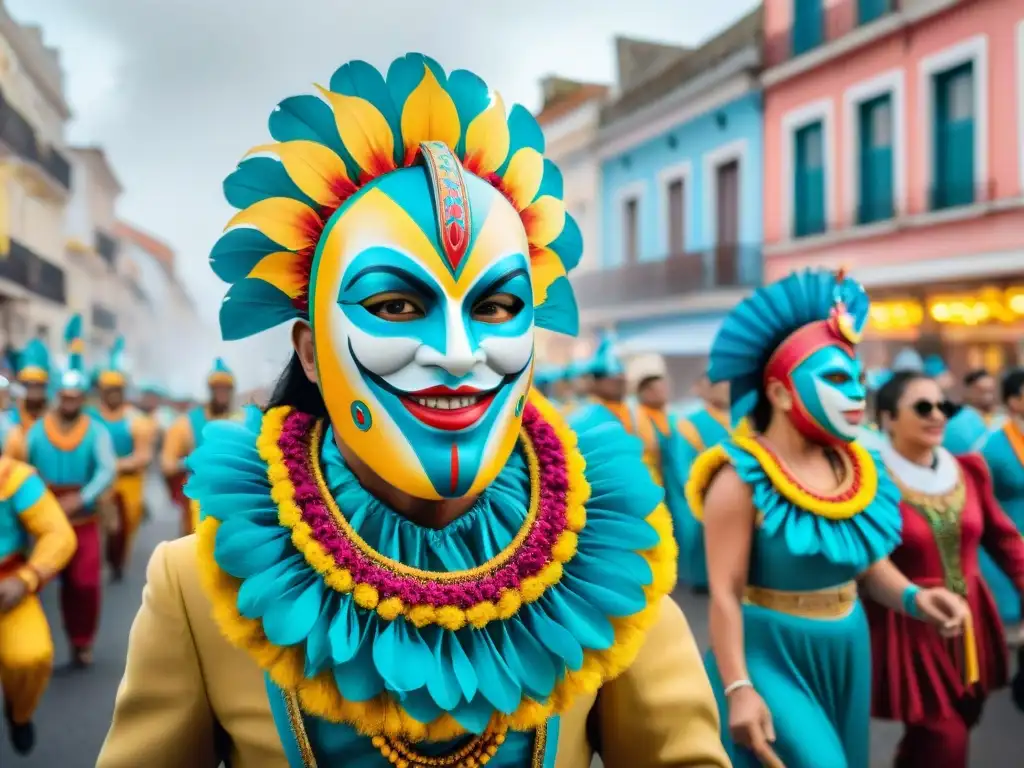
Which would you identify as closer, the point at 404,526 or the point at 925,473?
the point at 404,526

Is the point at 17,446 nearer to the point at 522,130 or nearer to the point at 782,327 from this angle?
the point at 782,327

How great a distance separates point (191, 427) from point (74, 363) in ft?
5.22

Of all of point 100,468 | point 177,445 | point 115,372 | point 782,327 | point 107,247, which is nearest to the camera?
point 782,327

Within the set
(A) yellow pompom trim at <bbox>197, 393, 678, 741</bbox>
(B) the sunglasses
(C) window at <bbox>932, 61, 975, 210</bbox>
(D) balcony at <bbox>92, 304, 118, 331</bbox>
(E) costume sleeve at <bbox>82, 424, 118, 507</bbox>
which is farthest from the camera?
(D) balcony at <bbox>92, 304, 118, 331</bbox>

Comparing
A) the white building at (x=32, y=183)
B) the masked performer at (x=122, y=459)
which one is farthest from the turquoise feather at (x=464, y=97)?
the white building at (x=32, y=183)

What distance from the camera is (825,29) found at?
1523cm

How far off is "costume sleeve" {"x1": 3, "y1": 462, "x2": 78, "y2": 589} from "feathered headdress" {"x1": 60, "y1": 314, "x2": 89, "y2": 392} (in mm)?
2773

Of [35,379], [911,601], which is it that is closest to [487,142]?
[911,601]

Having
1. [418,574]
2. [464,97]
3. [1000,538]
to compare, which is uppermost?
[464,97]

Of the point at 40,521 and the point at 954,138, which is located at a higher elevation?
the point at 954,138

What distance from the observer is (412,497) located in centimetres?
178

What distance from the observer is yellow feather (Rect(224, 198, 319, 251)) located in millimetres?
1804

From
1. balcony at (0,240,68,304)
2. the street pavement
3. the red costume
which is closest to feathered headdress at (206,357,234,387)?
the street pavement

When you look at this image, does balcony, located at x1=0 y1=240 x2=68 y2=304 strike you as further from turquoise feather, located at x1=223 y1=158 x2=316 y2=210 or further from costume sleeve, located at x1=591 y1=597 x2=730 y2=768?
costume sleeve, located at x1=591 y1=597 x2=730 y2=768
